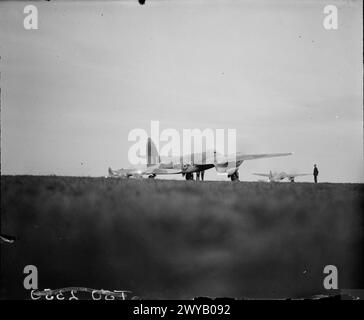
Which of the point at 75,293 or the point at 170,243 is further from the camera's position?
the point at 170,243

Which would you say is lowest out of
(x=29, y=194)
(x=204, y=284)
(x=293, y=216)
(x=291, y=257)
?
(x=204, y=284)

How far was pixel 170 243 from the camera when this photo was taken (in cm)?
636

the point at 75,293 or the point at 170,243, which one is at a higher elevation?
the point at 170,243

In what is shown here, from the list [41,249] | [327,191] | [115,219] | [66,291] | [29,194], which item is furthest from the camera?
[327,191]

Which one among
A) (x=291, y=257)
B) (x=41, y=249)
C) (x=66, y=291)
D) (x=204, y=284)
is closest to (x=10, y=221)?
(x=41, y=249)

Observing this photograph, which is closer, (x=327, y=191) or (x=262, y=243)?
(x=262, y=243)

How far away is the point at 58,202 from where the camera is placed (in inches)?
250

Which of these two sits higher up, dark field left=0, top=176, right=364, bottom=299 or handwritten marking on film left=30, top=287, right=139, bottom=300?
dark field left=0, top=176, right=364, bottom=299

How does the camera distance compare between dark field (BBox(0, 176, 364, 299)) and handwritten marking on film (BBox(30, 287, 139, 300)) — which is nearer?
handwritten marking on film (BBox(30, 287, 139, 300))

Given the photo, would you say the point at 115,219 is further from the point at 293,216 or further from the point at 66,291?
the point at 293,216

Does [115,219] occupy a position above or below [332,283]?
above

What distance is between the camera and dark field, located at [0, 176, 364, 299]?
5398 mm

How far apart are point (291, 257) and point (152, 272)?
93.4 inches
